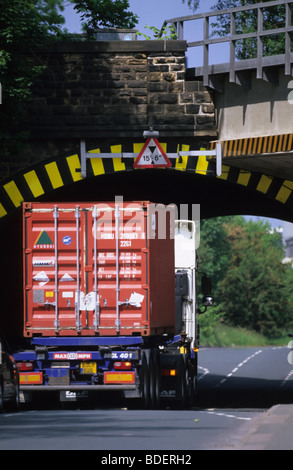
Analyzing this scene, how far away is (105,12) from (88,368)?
1431cm

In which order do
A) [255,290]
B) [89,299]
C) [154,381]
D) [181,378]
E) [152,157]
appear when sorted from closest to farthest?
[89,299] < [154,381] < [181,378] < [152,157] < [255,290]

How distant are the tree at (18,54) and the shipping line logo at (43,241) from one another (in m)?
3.40

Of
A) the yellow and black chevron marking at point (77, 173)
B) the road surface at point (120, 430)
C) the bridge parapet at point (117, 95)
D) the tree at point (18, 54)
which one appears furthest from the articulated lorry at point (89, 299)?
the bridge parapet at point (117, 95)

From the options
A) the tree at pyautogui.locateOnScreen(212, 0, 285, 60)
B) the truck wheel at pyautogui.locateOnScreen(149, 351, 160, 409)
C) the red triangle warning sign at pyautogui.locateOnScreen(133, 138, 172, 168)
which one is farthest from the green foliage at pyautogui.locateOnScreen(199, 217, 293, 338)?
the truck wheel at pyautogui.locateOnScreen(149, 351, 160, 409)

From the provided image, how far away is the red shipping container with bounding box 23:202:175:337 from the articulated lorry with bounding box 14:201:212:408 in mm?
18

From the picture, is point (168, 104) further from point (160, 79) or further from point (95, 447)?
point (95, 447)

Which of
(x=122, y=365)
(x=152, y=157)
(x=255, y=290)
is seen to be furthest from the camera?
(x=255, y=290)

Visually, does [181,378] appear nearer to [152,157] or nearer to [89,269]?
[89,269]

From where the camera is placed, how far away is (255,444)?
12469 millimetres

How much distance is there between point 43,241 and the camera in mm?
20406

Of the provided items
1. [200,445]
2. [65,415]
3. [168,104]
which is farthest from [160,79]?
[200,445]

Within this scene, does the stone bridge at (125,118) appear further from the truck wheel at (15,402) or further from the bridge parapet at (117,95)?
the truck wheel at (15,402)

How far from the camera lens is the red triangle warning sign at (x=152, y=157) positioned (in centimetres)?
2434

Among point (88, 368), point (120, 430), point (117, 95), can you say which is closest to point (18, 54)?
point (117, 95)
